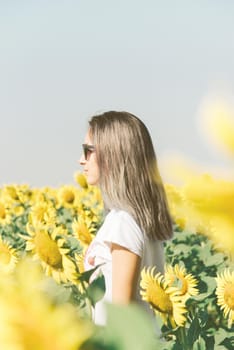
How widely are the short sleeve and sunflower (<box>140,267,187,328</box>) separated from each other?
132 mm

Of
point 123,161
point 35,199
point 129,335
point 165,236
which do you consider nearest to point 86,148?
point 123,161

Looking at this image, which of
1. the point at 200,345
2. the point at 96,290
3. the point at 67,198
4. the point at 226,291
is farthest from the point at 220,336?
the point at 67,198

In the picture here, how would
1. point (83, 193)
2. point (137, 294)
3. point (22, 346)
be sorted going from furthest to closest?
1. point (83, 193)
2. point (137, 294)
3. point (22, 346)

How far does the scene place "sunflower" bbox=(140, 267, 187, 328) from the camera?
2.31m

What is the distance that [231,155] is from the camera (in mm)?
393

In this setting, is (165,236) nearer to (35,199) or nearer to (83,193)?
(83,193)

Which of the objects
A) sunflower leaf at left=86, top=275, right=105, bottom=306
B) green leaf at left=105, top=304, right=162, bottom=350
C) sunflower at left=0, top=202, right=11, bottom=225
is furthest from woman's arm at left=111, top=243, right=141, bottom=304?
sunflower at left=0, top=202, right=11, bottom=225

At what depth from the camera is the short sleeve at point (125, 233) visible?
2.48 meters

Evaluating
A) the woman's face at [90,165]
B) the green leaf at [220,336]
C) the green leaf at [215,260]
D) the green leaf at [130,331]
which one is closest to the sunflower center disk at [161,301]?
the woman's face at [90,165]

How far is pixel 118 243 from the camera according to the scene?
247cm

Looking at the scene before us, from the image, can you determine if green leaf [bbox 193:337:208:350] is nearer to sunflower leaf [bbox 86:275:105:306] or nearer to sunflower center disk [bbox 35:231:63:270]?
sunflower center disk [bbox 35:231:63:270]

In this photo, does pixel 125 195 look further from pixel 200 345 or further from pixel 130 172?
pixel 200 345

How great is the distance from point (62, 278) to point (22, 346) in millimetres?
2204

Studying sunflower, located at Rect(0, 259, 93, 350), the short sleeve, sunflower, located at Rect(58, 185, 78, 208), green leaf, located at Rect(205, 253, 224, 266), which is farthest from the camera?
sunflower, located at Rect(58, 185, 78, 208)
